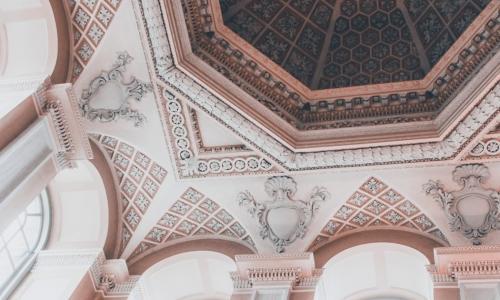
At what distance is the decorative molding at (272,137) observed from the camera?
9766 mm

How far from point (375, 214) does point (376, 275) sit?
1.09 meters

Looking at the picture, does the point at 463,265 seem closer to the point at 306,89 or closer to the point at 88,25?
the point at 306,89

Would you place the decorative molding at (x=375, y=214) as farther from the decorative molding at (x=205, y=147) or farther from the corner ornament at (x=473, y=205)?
the decorative molding at (x=205, y=147)

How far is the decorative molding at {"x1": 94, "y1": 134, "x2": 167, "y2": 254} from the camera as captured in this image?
1117 cm

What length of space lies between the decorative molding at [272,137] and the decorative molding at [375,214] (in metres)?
0.61

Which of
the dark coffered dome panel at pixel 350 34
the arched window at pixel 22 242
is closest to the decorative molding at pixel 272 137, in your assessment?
the dark coffered dome panel at pixel 350 34

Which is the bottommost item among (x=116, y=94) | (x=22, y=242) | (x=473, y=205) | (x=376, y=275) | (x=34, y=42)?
(x=376, y=275)

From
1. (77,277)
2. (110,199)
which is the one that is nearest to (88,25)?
(110,199)

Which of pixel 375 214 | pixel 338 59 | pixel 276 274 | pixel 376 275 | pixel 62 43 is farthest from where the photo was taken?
pixel 338 59

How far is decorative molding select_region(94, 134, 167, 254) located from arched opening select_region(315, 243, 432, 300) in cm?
324

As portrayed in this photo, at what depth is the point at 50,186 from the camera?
1152 centimetres

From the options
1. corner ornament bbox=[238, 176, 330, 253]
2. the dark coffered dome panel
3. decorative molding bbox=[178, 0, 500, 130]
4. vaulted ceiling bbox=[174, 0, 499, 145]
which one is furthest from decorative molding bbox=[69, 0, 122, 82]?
corner ornament bbox=[238, 176, 330, 253]

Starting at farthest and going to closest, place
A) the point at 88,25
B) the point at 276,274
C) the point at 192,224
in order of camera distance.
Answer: the point at 192,224 < the point at 276,274 < the point at 88,25

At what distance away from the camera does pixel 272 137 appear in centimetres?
1054
